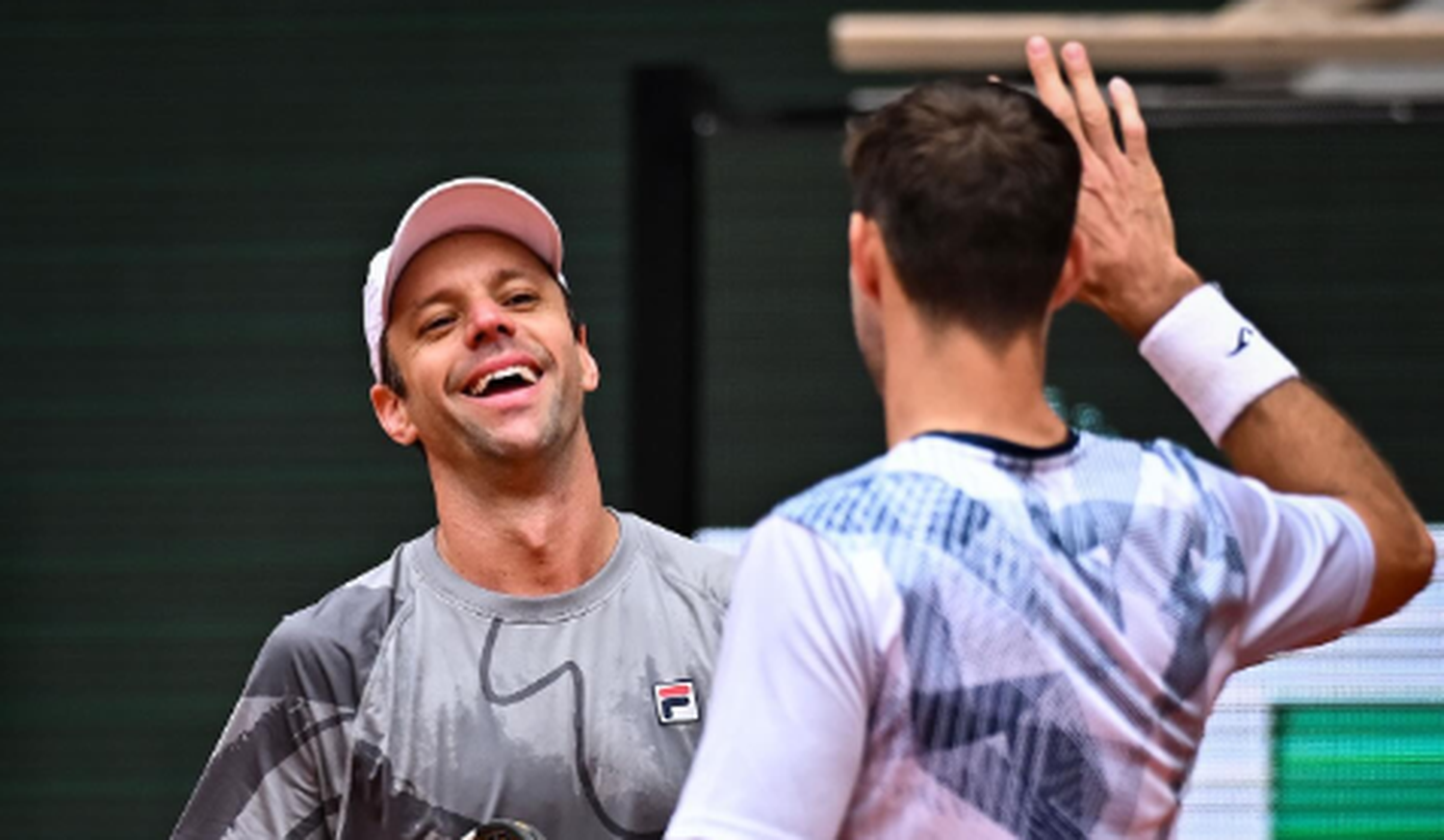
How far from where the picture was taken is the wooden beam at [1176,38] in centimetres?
573

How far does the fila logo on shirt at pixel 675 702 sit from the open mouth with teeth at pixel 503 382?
1.76ft

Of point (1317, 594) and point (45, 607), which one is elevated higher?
point (1317, 594)

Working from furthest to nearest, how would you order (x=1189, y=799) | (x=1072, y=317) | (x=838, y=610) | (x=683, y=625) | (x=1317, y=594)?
(x=1072, y=317) < (x=1189, y=799) < (x=683, y=625) < (x=1317, y=594) < (x=838, y=610)

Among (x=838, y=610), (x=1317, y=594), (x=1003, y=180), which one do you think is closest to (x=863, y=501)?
(x=838, y=610)

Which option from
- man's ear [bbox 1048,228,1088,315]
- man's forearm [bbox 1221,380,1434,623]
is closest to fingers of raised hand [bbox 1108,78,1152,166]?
man's ear [bbox 1048,228,1088,315]

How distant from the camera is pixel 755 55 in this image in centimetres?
884

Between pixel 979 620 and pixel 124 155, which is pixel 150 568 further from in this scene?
pixel 979 620

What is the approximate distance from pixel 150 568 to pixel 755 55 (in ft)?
10.1

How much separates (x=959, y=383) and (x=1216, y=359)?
37 cm

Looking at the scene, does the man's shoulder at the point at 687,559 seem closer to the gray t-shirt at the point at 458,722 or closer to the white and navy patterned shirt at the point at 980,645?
the gray t-shirt at the point at 458,722

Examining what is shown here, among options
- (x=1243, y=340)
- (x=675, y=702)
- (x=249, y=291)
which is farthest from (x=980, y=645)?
(x=249, y=291)

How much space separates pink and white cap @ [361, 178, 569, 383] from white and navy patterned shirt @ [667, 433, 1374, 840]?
4.70 feet

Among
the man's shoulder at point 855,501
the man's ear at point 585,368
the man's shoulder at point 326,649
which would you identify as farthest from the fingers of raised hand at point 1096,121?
the man's shoulder at point 326,649

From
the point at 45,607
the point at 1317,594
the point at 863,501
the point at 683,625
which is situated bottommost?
the point at 45,607
